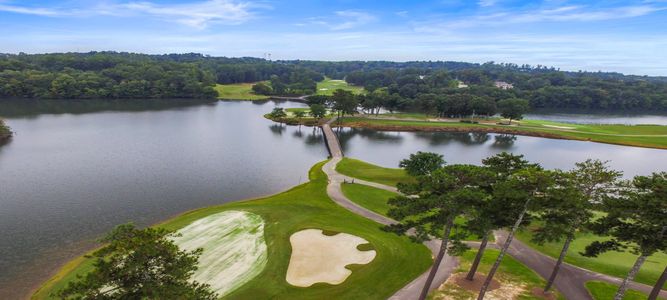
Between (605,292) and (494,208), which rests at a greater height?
(494,208)

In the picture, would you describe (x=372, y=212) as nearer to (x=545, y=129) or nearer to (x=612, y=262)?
(x=612, y=262)

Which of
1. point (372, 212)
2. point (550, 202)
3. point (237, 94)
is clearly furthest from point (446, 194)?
point (237, 94)

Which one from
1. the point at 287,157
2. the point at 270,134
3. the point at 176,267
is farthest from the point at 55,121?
the point at 176,267

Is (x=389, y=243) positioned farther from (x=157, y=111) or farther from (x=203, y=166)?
(x=157, y=111)

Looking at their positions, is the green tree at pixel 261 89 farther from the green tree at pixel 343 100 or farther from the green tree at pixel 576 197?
the green tree at pixel 576 197

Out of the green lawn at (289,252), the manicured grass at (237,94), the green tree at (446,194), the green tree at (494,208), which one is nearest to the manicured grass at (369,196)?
the green lawn at (289,252)
